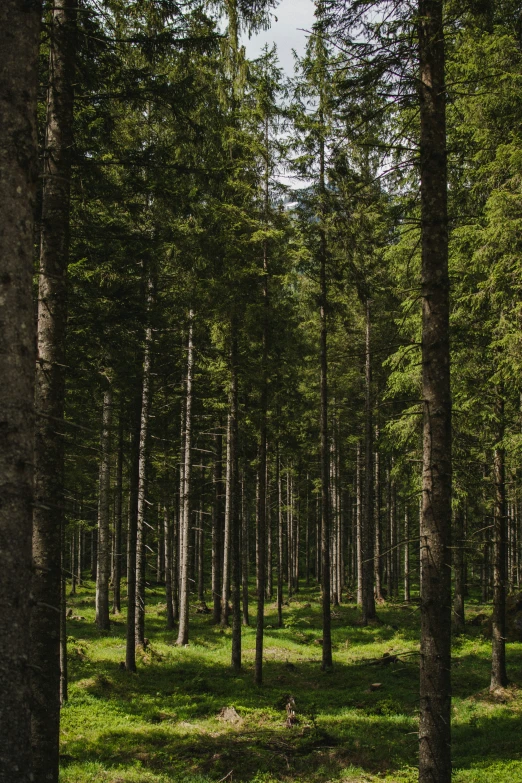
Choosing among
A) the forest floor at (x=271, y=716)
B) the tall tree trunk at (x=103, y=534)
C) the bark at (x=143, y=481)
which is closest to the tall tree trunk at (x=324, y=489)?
the forest floor at (x=271, y=716)

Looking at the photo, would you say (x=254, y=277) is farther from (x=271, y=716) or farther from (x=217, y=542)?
(x=217, y=542)

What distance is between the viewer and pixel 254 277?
17.5 meters

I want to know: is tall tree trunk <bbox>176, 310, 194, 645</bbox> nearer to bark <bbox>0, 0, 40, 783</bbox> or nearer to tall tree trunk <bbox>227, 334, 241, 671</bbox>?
tall tree trunk <bbox>227, 334, 241, 671</bbox>

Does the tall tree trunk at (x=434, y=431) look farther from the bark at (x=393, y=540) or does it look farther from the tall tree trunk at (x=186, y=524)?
the bark at (x=393, y=540)

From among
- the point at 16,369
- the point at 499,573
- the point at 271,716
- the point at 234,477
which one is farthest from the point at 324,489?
the point at 16,369

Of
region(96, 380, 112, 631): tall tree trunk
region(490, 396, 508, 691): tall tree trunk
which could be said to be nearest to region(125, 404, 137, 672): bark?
region(96, 380, 112, 631): tall tree trunk

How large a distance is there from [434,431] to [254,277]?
39.2ft

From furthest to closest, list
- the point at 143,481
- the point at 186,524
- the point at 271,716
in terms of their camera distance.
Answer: the point at 186,524 < the point at 143,481 < the point at 271,716

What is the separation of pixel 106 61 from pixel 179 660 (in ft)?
57.4

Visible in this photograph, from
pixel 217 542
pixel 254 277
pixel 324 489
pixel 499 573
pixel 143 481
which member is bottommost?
pixel 217 542

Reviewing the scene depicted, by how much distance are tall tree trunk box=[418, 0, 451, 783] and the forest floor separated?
3252 mm

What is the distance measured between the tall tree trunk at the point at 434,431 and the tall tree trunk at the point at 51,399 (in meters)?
4.12

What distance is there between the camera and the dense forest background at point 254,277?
20.5ft

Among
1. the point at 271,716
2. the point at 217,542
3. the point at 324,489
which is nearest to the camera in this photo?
the point at 271,716
